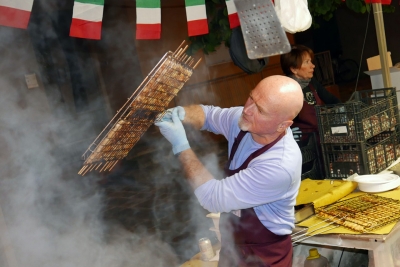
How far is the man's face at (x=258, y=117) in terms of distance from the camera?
2.36 metres

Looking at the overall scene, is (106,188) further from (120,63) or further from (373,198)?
(373,198)

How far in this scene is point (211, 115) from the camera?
291 centimetres

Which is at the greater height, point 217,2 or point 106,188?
point 217,2

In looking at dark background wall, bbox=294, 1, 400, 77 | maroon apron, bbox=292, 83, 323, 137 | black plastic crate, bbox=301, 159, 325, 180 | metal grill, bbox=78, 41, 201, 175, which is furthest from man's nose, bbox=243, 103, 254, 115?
dark background wall, bbox=294, 1, 400, 77

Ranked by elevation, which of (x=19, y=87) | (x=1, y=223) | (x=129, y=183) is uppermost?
(x=19, y=87)

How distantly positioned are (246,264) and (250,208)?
1.23ft

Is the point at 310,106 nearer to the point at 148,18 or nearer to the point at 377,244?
the point at 148,18

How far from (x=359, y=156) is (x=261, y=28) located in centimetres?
129

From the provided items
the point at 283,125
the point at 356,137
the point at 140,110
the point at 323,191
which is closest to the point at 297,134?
the point at 356,137

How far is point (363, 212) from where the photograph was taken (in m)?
2.74

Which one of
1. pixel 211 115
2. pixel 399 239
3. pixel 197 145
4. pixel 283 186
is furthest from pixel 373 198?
pixel 197 145

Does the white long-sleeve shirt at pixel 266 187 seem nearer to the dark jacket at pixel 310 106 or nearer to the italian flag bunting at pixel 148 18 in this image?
the italian flag bunting at pixel 148 18

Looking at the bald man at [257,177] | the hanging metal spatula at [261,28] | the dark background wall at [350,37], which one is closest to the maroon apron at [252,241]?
the bald man at [257,177]

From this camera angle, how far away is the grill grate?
2.58m
